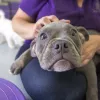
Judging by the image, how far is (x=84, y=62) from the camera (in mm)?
826

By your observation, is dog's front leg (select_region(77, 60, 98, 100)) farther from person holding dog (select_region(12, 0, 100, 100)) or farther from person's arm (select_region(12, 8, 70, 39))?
person's arm (select_region(12, 8, 70, 39))

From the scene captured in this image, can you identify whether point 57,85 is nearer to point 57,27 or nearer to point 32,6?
point 57,27

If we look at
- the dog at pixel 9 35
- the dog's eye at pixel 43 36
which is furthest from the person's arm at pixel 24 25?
the dog at pixel 9 35

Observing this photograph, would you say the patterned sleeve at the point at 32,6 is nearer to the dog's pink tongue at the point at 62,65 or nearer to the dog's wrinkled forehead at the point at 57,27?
the dog's wrinkled forehead at the point at 57,27

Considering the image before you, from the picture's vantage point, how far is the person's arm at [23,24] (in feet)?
3.16

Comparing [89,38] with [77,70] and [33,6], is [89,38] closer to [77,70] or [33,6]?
[77,70]

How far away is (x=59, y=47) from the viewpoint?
26.5 inches

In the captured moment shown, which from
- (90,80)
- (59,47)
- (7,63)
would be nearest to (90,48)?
(90,80)

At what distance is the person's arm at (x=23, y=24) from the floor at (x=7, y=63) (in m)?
0.19

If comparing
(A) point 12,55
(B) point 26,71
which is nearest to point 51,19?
(B) point 26,71

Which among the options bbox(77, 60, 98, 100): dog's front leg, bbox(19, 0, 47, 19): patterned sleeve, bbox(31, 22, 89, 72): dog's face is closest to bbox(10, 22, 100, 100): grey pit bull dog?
bbox(31, 22, 89, 72): dog's face

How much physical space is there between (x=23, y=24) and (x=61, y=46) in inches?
14.5

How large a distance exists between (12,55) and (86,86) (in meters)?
0.51

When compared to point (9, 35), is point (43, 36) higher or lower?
higher
